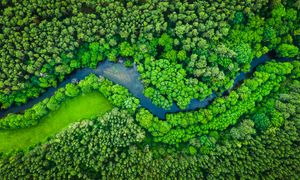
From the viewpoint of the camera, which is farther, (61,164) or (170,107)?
(170,107)

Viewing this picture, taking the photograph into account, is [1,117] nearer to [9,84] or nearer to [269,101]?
[9,84]

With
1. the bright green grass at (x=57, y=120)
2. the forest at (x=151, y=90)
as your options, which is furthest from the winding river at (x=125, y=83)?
the bright green grass at (x=57, y=120)

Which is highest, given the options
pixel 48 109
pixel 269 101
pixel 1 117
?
pixel 269 101

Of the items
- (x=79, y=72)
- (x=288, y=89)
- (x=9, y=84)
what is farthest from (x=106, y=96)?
(x=288, y=89)

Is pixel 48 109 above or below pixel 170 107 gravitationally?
below

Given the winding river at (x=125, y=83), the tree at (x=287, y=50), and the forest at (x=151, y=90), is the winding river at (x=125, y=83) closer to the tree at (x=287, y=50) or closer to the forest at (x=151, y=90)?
the forest at (x=151, y=90)

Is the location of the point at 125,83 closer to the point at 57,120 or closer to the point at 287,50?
the point at 57,120
